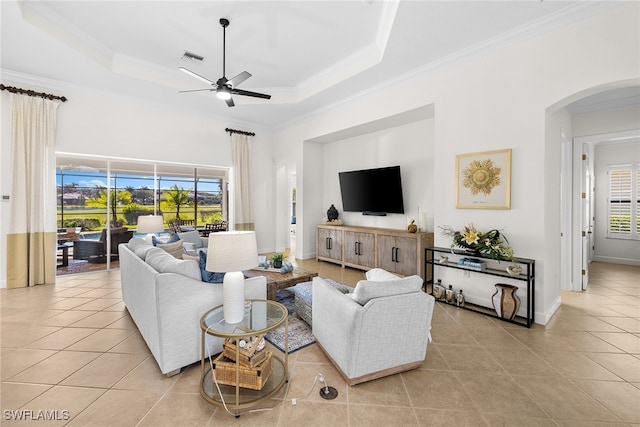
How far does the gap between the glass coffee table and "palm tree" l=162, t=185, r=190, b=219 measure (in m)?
4.61

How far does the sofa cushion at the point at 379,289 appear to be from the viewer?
202 centimetres

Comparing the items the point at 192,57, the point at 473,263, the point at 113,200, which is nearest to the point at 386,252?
the point at 473,263

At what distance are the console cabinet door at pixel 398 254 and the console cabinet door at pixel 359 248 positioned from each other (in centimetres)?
19

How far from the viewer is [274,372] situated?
2.17 metres

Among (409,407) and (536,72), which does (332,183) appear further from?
(409,407)

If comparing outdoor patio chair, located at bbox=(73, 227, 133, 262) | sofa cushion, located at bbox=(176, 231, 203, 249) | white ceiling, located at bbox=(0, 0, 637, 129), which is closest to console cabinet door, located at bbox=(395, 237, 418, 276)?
white ceiling, located at bbox=(0, 0, 637, 129)

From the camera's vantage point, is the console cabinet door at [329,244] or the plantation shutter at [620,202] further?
the plantation shutter at [620,202]

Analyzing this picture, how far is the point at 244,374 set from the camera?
192 centimetres

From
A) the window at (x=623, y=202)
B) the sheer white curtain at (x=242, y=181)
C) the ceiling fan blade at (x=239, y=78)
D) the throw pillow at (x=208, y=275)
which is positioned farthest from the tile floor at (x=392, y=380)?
the window at (x=623, y=202)

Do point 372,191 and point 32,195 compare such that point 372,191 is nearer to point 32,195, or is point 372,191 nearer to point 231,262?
point 231,262

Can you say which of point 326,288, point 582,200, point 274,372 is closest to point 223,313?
point 274,372

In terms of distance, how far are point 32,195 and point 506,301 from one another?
703cm

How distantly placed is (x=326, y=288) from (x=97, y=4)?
4.08 m

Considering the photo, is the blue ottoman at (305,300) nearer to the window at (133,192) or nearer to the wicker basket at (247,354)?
the wicker basket at (247,354)
